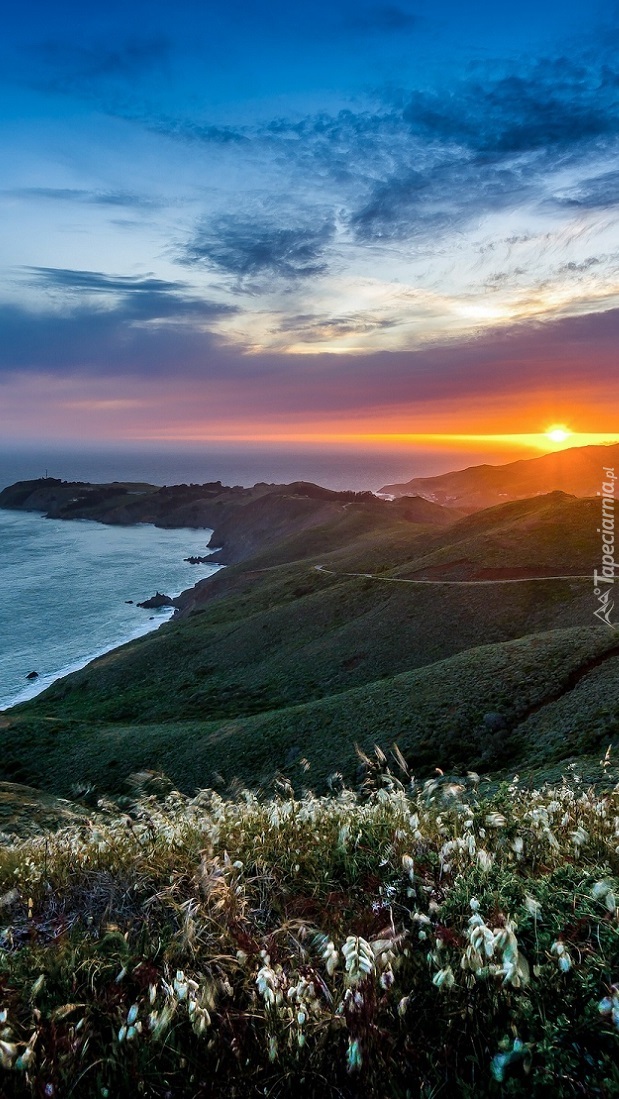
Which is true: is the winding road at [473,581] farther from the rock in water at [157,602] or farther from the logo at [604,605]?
the rock in water at [157,602]

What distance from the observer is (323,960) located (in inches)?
189

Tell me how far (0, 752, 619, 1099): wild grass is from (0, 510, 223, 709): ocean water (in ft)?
219

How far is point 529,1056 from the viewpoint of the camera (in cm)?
380

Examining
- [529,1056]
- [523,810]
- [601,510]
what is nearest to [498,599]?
[601,510]

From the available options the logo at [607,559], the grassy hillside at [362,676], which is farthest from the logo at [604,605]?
the grassy hillside at [362,676]

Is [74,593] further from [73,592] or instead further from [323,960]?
[323,960]

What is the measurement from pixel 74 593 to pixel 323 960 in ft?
391

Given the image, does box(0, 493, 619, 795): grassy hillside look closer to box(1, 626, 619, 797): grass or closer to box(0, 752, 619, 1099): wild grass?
box(1, 626, 619, 797): grass

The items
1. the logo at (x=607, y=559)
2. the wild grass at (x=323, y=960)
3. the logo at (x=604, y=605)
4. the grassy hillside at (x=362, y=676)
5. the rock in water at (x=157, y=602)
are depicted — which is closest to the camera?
the wild grass at (x=323, y=960)

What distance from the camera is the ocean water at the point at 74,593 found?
7794cm

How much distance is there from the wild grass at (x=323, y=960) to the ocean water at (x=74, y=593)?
66724mm

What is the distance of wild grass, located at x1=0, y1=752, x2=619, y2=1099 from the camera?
3.99 m

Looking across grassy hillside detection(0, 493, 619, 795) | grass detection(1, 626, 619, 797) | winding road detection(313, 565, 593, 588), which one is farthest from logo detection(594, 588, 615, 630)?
grass detection(1, 626, 619, 797)

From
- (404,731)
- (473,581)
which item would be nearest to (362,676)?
(404,731)
